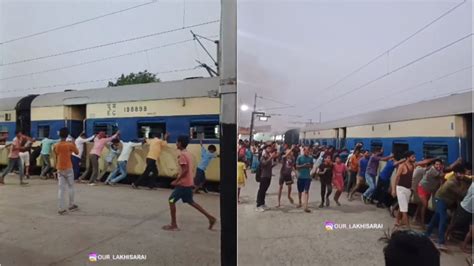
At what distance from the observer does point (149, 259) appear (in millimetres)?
1327


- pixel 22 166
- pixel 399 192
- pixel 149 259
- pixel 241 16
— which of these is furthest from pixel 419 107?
pixel 22 166

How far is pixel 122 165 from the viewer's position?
1410 millimetres

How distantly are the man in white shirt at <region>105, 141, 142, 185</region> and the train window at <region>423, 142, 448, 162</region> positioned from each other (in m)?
1.24

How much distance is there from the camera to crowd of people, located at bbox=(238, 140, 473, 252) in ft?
3.76

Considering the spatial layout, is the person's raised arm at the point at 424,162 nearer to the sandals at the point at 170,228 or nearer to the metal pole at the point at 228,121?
the metal pole at the point at 228,121

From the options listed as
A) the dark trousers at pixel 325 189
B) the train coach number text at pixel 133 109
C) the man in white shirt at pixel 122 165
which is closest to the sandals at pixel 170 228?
the man in white shirt at pixel 122 165

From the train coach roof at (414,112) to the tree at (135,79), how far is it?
0.73 metres

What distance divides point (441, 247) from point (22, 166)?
1.99 m

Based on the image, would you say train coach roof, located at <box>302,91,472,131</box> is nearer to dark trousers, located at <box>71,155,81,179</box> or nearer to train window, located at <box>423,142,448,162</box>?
train window, located at <box>423,142,448,162</box>

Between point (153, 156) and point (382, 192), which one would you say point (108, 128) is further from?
point (382, 192)

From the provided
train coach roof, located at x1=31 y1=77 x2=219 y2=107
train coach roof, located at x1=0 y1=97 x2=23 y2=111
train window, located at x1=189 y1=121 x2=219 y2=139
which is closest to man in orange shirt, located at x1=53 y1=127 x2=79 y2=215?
train coach roof, located at x1=31 y1=77 x2=219 y2=107

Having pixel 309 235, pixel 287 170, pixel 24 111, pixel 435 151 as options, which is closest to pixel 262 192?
pixel 287 170

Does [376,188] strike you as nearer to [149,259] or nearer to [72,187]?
[149,259]

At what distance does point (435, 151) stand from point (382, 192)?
0.26 m
